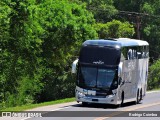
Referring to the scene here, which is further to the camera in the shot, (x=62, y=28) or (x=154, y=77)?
(x=154, y=77)

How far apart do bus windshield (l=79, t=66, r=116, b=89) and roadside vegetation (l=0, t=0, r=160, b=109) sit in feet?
18.2

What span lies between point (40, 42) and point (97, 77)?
Answer: 39.4ft

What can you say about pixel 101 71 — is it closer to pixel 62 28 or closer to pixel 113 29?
pixel 62 28

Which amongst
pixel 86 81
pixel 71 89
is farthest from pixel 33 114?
pixel 71 89

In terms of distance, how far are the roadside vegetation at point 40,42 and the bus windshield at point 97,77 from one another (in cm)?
555

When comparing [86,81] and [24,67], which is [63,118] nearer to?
[86,81]

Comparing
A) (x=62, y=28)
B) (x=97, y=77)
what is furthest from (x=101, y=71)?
(x=62, y=28)

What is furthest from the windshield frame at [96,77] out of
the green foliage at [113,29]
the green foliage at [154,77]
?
the green foliage at [154,77]

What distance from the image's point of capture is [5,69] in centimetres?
3831

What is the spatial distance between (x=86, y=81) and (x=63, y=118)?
18.5ft

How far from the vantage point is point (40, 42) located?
37.9 meters

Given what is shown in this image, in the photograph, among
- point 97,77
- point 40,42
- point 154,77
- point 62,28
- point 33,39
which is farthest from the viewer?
point 154,77

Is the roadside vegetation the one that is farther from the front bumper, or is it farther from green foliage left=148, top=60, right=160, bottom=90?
green foliage left=148, top=60, right=160, bottom=90

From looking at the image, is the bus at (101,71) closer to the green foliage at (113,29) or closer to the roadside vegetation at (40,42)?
the roadside vegetation at (40,42)
